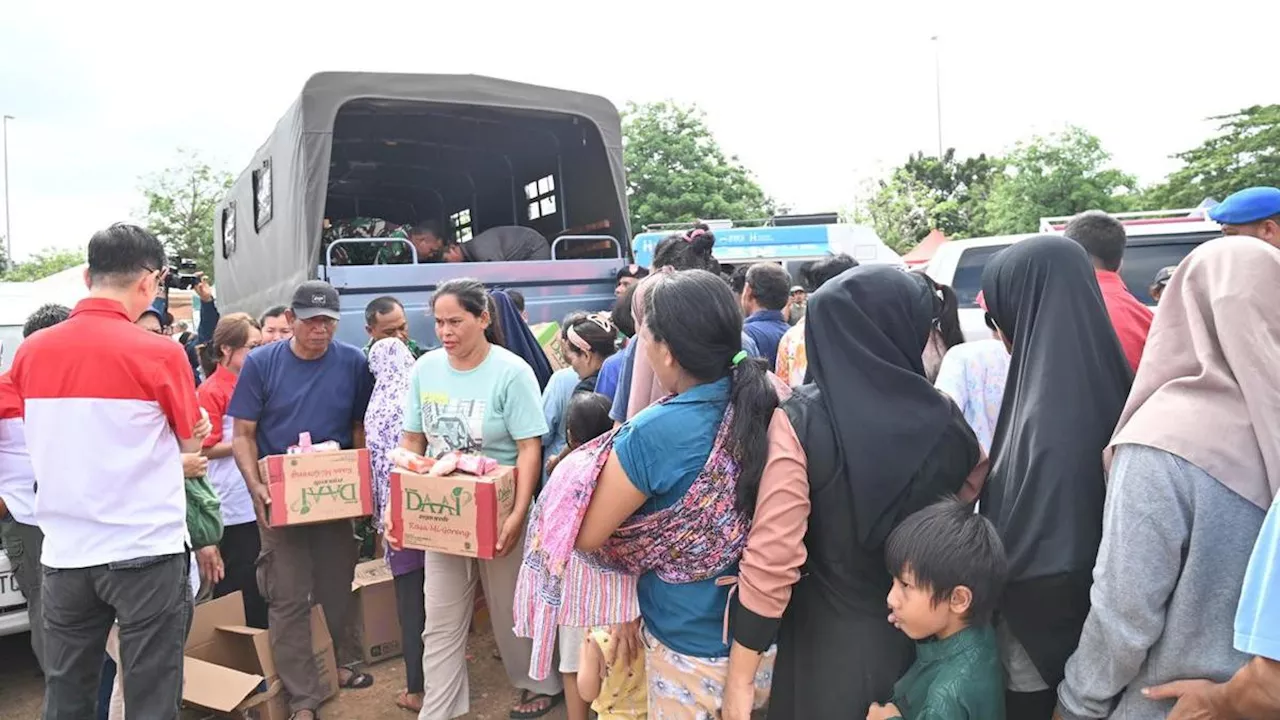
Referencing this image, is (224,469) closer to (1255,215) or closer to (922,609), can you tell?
(922,609)

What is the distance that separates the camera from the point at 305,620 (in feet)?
11.5

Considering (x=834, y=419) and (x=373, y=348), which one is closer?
(x=834, y=419)

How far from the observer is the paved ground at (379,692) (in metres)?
3.60

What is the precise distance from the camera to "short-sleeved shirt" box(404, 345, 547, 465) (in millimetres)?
3178

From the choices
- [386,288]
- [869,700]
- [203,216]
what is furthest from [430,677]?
[203,216]

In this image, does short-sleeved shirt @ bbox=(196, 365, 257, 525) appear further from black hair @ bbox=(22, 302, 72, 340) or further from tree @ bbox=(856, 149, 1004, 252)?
tree @ bbox=(856, 149, 1004, 252)

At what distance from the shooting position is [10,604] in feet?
11.8

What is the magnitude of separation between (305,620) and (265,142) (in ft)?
15.0

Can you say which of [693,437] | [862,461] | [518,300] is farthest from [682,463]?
[518,300]

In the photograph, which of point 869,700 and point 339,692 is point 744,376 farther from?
point 339,692

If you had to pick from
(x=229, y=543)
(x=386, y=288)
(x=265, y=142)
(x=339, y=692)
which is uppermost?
(x=265, y=142)

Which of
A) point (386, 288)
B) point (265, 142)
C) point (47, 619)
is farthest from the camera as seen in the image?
point (265, 142)

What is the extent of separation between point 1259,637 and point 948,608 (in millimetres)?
538

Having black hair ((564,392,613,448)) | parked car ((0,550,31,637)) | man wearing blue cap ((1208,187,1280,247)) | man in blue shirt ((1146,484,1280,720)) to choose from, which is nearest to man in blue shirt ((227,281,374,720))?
parked car ((0,550,31,637))
